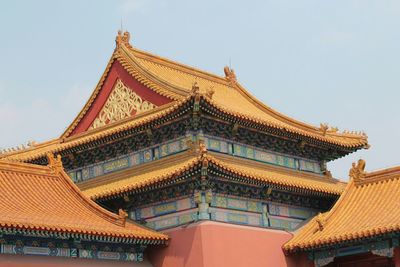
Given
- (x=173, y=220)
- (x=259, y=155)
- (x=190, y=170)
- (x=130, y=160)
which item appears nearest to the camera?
(x=190, y=170)

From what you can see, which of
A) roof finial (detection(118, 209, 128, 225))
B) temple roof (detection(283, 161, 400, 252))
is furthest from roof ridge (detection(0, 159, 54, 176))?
temple roof (detection(283, 161, 400, 252))

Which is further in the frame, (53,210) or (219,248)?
(219,248)

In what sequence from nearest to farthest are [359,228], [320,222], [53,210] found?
[53,210]
[359,228]
[320,222]

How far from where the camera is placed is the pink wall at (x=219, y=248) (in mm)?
19344

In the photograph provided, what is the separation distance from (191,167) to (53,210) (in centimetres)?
412

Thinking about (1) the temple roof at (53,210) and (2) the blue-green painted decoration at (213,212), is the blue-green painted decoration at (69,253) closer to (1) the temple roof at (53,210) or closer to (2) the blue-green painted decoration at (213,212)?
(1) the temple roof at (53,210)

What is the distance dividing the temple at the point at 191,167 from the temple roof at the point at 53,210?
0.14 metres

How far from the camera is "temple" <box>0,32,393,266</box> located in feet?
64.9

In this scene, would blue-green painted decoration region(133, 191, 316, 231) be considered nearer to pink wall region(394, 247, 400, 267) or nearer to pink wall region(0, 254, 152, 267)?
pink wall region(0, 254, 152, 267)

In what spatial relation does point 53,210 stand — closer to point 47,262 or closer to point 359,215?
point 47,262

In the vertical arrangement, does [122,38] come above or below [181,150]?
above

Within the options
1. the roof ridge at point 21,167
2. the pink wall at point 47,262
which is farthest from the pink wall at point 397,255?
the roof ridge at point 21,167

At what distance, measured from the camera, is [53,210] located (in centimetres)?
1889

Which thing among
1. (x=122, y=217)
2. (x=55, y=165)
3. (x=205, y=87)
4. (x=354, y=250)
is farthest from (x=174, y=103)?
(x=354, y=250)
